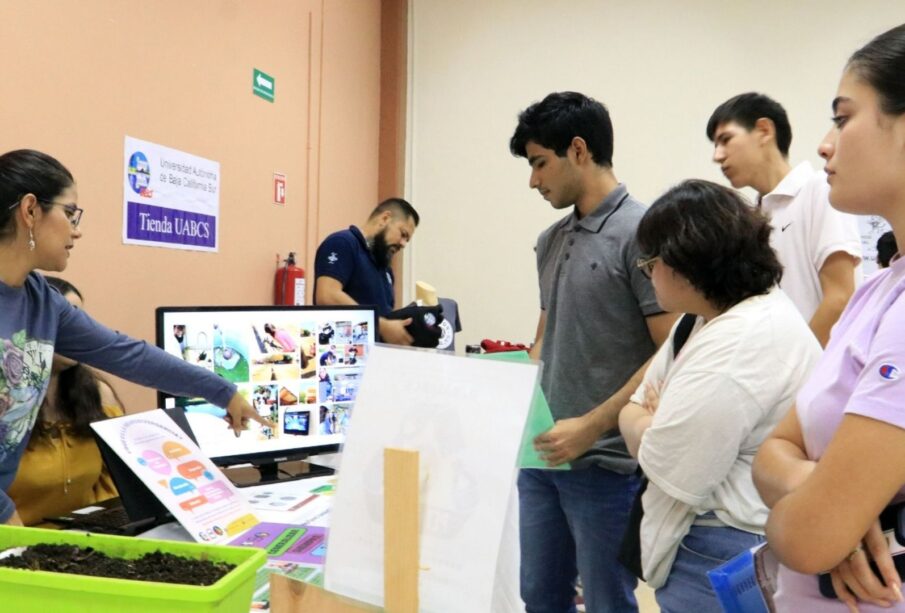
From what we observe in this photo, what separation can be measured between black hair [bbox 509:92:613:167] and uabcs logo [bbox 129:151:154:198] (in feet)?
4.89

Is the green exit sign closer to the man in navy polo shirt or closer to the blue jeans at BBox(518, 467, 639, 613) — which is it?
the man in navy polo shirt

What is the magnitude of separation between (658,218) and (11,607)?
110 cm

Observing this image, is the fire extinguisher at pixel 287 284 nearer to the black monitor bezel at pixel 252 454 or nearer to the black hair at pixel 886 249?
the black monitor bezel at pixel 252 454

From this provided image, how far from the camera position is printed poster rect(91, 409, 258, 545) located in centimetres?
142

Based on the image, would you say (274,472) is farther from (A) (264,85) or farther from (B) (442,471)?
(A) (264,85)

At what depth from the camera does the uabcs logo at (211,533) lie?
56.2 inches

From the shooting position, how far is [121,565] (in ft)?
2.67

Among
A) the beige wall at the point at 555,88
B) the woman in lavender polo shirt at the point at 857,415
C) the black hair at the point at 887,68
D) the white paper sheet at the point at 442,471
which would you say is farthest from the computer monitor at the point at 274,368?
the beige wall at the point at 555,88

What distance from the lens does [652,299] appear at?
63.4 inches

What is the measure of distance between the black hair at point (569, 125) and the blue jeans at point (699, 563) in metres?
0.96

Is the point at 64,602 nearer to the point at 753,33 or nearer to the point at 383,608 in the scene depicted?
the point at 383,608

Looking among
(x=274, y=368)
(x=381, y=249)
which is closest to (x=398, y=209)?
(x=381, y=249)

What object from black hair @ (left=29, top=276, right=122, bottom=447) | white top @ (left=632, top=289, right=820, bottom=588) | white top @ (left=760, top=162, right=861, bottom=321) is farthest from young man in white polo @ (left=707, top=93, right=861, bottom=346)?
black hair @ (left=29, top=276, right=122, bottom=447)

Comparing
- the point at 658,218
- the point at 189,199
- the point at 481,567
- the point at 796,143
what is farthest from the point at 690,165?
the point at 481,567
